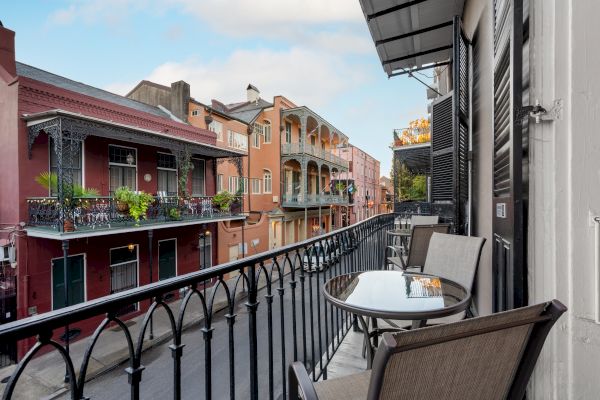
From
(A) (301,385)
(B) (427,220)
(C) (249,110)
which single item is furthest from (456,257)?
(C) (249,110)

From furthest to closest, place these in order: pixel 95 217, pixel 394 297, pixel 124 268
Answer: pixel 124 268, pixel 95 217, pixel 394 297

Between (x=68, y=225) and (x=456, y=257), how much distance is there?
850cm

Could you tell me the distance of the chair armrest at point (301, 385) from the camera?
3.06 ft

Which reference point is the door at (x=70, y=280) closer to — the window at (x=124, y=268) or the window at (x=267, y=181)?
the window at (x=124, y=268)

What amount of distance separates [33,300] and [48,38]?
1012 cm

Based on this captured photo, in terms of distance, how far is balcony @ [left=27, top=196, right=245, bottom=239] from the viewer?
24.1 feet

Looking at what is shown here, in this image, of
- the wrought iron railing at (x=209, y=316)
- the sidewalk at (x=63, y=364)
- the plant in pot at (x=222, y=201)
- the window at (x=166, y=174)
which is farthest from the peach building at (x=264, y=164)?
the wrought iron railing at (x=209, y=316)

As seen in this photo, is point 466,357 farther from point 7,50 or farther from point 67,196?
point 7,50

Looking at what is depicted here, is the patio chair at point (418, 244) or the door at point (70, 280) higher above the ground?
the patio chair at point (418, 244)

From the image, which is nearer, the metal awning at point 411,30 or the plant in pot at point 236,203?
the metal awning at point 411,30

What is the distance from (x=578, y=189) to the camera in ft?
3.47

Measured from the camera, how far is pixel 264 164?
18.6 m

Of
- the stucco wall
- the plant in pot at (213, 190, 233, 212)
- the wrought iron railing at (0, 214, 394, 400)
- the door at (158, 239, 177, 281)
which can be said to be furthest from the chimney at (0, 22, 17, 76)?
the stucco wall

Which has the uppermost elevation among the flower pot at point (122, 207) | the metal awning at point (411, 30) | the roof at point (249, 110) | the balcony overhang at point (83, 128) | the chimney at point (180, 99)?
the roof at point (249, 110)
